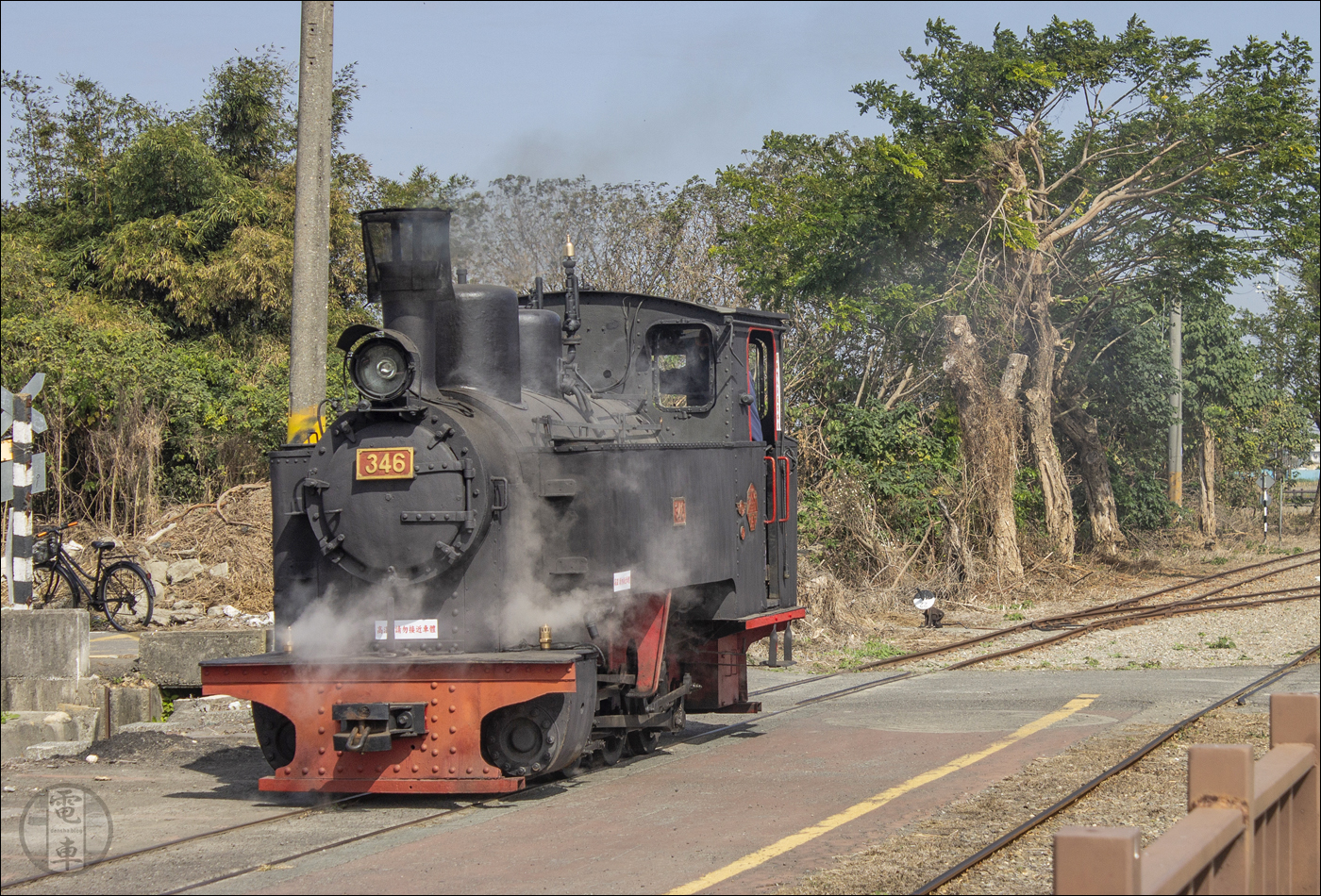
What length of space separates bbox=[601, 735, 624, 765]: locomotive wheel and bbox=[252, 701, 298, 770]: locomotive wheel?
2.01m

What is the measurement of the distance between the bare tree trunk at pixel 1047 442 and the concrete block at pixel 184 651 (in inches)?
606

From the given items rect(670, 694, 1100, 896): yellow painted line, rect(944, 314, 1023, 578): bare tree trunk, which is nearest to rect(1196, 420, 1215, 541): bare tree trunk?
rect(944, 314, 1023, 578): bare tree trunk

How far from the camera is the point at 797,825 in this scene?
6883 mm

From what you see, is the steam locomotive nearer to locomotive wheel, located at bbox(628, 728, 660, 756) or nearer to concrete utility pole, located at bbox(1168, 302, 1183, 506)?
locomotive wheel, located at bbox(628, 728, 660, 756)

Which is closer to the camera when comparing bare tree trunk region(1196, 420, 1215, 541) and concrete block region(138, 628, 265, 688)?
concrete block region(138, 628, 265, 688)

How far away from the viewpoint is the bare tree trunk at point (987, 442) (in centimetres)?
2031

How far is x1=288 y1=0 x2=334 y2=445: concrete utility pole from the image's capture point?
9961 millimetres

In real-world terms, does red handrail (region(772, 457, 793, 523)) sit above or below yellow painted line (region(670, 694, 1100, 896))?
above

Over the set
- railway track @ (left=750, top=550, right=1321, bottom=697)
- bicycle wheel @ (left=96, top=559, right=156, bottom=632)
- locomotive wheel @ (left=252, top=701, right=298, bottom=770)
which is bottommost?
railway track @ (left=750, top=550, right=1321, bottom=697)

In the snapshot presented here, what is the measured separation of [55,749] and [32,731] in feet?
0.91

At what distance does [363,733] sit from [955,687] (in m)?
6.89

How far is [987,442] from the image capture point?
20.3m

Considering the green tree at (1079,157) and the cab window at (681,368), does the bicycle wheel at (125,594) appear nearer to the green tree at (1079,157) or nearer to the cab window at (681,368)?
the cab window at (681,368)

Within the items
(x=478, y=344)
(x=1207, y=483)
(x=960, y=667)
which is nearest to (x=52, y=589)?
(x=478, y=344)
